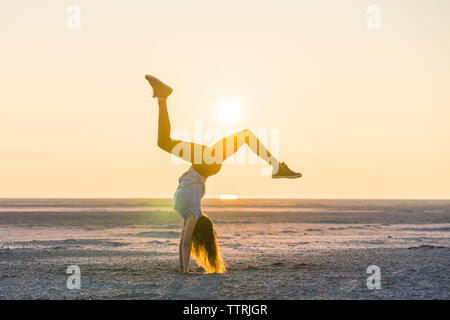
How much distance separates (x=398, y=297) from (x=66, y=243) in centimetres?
1317

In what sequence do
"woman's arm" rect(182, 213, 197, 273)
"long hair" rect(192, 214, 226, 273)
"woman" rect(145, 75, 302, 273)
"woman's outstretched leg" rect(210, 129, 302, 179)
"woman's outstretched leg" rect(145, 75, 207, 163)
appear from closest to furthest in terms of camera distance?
"woman's outstretched leg" rect(210, 129, 302, 179) < "woman" rect(145, 75, 302, 273) < "woman's outstretched leg" rect(145, 75, 207, 163) < "woman's arm" rect(182, 213, 197, 273) < "long hair" rect(192, 214, 226, 273)

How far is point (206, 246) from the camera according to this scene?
31.9ft

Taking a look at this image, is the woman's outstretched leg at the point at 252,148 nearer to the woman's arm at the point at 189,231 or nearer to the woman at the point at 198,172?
the woman at the point at 198,172

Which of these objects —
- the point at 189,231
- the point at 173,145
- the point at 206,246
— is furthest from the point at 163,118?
the point at 206,246

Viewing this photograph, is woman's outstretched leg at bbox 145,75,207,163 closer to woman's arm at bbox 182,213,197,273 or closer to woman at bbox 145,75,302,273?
woman at bbox 145,75,302,273

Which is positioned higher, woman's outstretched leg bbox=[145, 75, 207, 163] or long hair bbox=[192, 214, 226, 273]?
woman's outstretched leg bbox=[145, 75, 207, 163]

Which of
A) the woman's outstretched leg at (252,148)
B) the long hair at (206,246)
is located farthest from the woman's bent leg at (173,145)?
the long hair at (206,246)

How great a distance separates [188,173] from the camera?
383 inches

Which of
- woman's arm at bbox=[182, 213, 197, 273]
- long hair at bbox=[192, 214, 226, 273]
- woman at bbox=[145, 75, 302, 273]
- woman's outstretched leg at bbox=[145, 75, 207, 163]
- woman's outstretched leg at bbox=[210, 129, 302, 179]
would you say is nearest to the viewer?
woman's outstretched leg at bbox=[210, 129, 302, 179]

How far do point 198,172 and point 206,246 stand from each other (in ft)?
4.33

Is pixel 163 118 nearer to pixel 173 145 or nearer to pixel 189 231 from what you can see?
pixel 173 145

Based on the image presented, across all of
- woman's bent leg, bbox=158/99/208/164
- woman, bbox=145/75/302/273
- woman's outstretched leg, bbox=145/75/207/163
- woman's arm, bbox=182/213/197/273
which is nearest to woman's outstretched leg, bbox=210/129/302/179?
woman, bbox=145/75/302/273

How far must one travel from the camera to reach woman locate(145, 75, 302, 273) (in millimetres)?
8323
